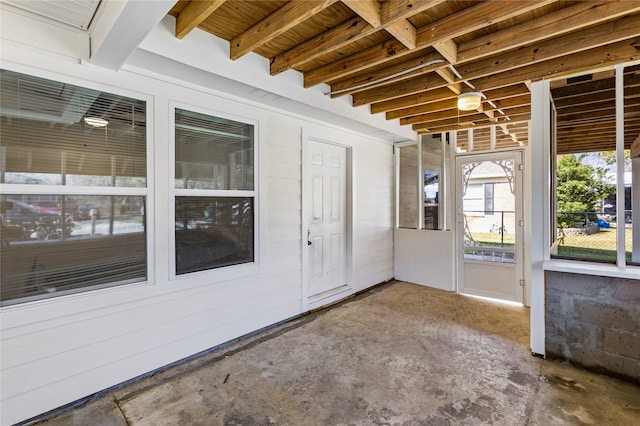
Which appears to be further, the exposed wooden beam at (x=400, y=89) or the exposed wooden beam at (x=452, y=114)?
the exposed wooden beam at (x=452, y=114)

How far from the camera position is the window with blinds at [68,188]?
198cm

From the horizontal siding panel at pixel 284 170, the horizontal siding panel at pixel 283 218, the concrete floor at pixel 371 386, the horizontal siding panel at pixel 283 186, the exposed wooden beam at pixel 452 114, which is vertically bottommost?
the concrete floor at pixel 371 386

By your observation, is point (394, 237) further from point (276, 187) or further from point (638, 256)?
point (638, 256)

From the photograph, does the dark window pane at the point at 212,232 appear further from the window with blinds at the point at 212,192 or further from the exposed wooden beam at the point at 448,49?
the exposed wooden beam at the point at 448,49

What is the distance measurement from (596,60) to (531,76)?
47 cm

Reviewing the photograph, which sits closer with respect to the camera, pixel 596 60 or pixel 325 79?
pixel 596 60

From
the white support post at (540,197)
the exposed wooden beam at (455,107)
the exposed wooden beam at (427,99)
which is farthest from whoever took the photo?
the exposed wooden beam at (455,107)

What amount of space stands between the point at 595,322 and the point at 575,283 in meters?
0.34

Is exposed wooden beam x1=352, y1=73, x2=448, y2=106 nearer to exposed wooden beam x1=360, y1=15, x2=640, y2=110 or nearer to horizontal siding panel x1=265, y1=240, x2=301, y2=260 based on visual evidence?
exposed wooden beam x1=360, y1=15, x2=640, y2=110

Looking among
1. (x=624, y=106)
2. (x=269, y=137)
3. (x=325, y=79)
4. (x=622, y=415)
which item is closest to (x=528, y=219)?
(x=624, y=106)

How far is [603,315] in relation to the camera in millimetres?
2588

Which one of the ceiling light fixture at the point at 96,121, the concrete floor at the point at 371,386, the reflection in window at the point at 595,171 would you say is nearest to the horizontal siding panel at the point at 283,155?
the ceiling light fixture at the point at 96,121

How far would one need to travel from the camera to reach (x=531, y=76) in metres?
2.94

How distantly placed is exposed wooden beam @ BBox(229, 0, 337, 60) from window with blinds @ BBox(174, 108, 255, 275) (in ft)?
2.51
